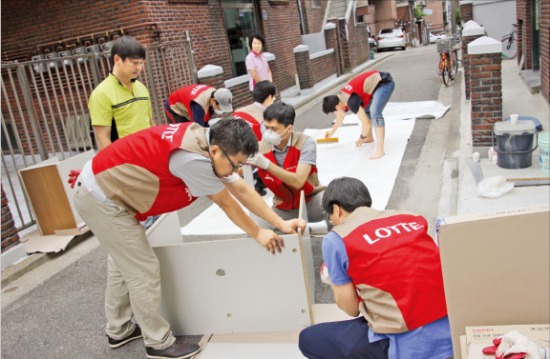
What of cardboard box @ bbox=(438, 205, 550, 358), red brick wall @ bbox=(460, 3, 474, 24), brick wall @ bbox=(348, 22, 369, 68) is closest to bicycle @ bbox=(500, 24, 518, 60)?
red brick wall @ bbox=(460, 3, 474, 24)

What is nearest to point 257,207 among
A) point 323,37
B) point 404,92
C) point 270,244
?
point 270,244

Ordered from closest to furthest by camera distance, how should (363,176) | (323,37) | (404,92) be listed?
(363,176) < (404,92) < (323,37)

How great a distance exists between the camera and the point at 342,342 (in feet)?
6.86

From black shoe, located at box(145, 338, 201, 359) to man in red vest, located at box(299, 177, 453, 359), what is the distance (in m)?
1.18

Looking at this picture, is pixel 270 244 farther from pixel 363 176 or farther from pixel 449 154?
pixel 449 154

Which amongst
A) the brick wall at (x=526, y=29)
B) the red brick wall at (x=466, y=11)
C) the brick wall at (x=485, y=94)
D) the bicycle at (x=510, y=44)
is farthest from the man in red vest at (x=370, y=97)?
the bicycle at (x=510, y=44)

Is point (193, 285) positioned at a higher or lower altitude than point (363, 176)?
higher

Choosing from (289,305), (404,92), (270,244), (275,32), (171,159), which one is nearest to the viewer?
(171,159)

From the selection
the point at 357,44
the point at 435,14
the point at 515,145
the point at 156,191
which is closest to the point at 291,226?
the point at 156,191

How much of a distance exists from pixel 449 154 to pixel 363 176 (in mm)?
1241

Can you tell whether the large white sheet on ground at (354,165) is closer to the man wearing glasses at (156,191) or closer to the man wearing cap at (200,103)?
the man wearing cap at (200,103)

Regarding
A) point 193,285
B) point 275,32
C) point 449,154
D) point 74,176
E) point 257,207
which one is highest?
point 275,32

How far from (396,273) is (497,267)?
36 cm

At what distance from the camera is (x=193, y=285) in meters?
2.96
